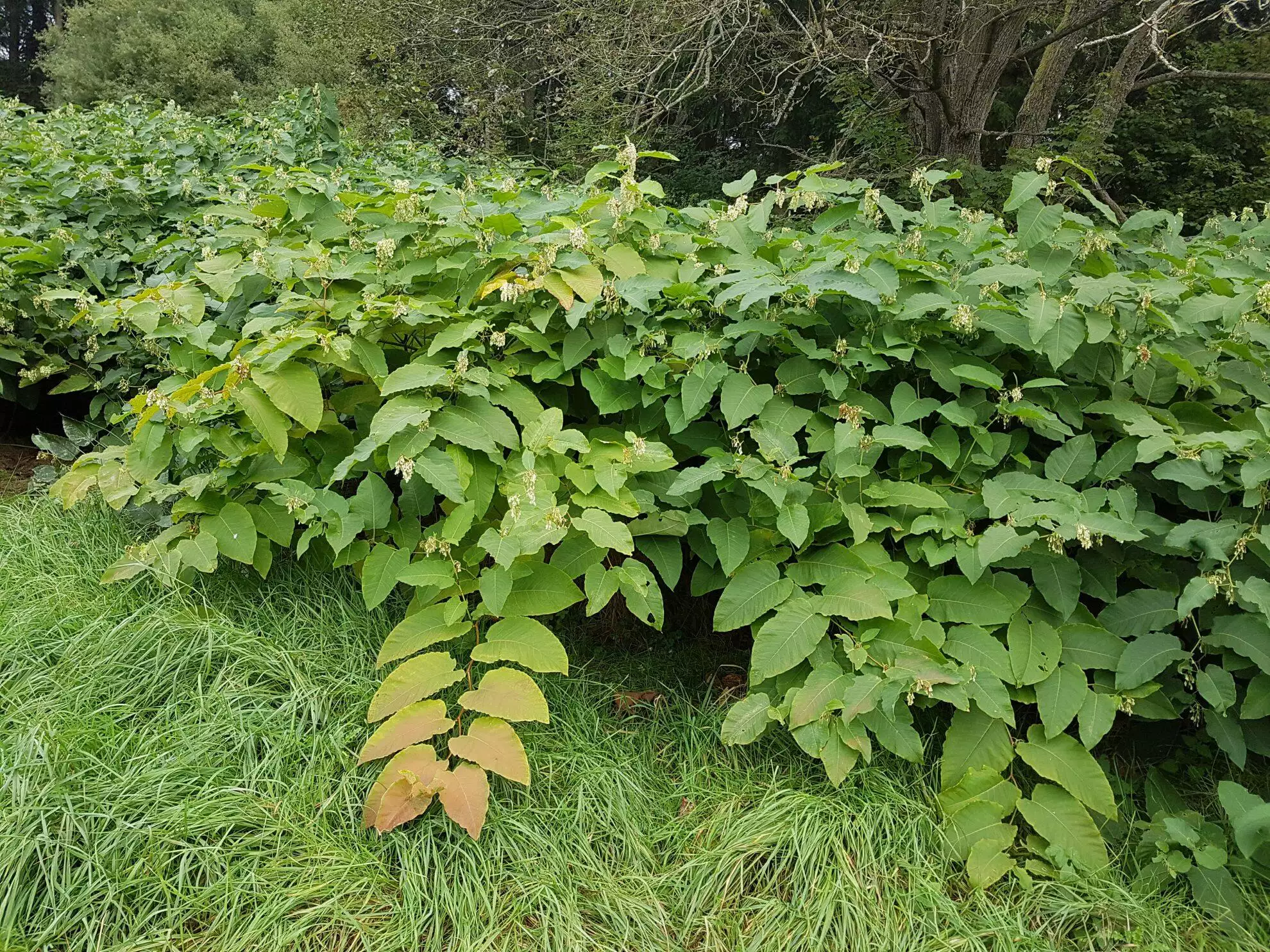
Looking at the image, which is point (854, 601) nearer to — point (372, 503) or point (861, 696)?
point (861, 696)

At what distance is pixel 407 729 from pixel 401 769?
0.09 m

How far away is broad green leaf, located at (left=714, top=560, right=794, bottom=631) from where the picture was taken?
1950mm

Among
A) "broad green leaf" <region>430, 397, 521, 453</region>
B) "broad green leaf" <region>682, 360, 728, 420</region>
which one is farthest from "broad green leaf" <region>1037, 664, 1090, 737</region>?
"broad green leaf" <region>430, 397, 521, 453</region>

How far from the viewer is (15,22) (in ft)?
90.9

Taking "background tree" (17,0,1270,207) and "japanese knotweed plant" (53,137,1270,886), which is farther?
"background tree" (17,0,1270,207)

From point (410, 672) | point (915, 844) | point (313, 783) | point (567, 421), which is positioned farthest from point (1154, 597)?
point (313, 783)

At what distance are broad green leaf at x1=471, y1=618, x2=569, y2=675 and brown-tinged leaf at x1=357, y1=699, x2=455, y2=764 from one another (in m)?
0.15

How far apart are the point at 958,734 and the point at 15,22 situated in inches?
1515

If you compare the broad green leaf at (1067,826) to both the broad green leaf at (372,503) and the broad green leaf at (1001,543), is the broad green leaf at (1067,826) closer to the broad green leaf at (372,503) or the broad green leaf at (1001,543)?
the broad green leaf at (1001,543)

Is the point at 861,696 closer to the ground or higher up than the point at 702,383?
closer to the ground

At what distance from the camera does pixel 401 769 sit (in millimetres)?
1634

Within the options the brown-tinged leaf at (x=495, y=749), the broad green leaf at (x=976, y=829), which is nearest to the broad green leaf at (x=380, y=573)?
the brown-tinged leaf at (x=495, y=749)

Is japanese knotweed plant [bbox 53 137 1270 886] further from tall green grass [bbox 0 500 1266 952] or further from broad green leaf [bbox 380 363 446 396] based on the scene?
tall green grass [bbox 0 500 1266 952]

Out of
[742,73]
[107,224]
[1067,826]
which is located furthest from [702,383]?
[742,73]
